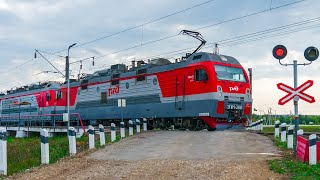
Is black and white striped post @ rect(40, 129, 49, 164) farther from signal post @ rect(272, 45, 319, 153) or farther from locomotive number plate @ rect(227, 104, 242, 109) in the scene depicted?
locomotive number plate @ rect(227, 104, 242, 109)

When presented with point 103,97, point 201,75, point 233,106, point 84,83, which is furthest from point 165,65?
point 84,83

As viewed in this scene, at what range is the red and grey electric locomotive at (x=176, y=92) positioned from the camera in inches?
825

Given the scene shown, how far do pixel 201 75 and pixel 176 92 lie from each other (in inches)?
82.0

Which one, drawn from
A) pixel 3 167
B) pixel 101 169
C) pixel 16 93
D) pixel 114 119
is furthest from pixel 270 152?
pixel 16 93

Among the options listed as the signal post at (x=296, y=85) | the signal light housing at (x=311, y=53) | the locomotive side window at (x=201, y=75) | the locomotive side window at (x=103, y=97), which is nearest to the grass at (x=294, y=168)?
the signal post at (x=296, y=85)

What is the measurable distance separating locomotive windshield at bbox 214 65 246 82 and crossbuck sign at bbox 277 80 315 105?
9.65 m

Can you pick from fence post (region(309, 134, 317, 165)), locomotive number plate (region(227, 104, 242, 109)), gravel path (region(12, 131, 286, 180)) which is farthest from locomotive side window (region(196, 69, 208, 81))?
fence post (region(309, 134, 317, 165))

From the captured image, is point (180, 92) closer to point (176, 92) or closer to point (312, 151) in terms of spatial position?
point (176, 92)

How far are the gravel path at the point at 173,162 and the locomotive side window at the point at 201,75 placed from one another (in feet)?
17.6

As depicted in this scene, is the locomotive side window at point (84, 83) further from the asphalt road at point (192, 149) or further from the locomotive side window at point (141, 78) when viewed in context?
the asphalt road at point (192, 149)

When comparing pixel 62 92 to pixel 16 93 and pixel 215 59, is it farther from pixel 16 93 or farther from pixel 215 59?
pixel 215 59

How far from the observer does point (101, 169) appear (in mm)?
10344

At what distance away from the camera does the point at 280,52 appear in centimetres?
1155

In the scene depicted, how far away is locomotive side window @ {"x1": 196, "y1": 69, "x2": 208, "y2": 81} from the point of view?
68.7 ft
